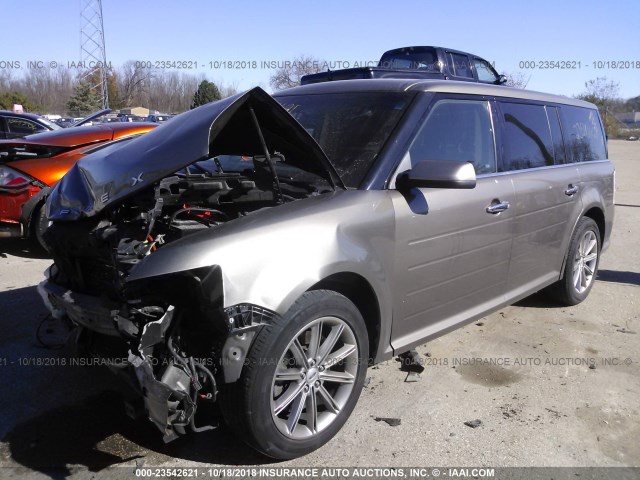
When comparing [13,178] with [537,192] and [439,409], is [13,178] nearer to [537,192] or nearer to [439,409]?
[439,409]

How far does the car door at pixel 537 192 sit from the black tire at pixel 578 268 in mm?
178

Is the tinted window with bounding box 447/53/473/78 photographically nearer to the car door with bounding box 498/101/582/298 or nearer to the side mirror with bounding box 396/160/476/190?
the car door with bounding box 498/101/582/298

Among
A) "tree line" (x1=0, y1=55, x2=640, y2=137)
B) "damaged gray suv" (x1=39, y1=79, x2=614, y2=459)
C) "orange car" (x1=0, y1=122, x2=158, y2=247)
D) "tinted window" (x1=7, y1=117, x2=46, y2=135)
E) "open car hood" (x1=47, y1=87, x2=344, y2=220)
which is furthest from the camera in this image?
"tree line" (x1=0, y1=55, x2=640, y2=137)

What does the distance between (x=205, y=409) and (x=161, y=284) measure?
2.57 feet

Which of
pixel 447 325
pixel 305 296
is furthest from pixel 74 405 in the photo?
pixel 447 325

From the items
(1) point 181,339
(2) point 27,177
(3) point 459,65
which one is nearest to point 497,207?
Result: (1) point 181,339

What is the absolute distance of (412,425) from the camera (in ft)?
10.5

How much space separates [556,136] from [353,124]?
2166mm

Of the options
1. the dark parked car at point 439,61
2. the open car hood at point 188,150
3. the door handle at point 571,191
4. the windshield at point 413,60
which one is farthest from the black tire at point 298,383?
the windshield at point 413,60

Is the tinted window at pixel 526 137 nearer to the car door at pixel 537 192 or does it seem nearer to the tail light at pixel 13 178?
the car door at pixel 537 192

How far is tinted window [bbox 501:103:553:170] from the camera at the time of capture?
4.10 m

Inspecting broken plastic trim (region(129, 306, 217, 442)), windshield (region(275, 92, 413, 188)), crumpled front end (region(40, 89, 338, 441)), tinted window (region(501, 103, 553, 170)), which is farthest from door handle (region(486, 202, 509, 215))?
broken plastic trim (region(129, 306, 217, 442))

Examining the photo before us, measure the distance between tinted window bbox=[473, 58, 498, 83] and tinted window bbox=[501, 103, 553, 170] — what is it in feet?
24.3

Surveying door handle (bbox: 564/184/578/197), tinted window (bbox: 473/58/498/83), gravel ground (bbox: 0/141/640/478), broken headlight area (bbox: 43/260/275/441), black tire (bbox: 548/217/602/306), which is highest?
tinted window (bbox: 473/58/498/83)
